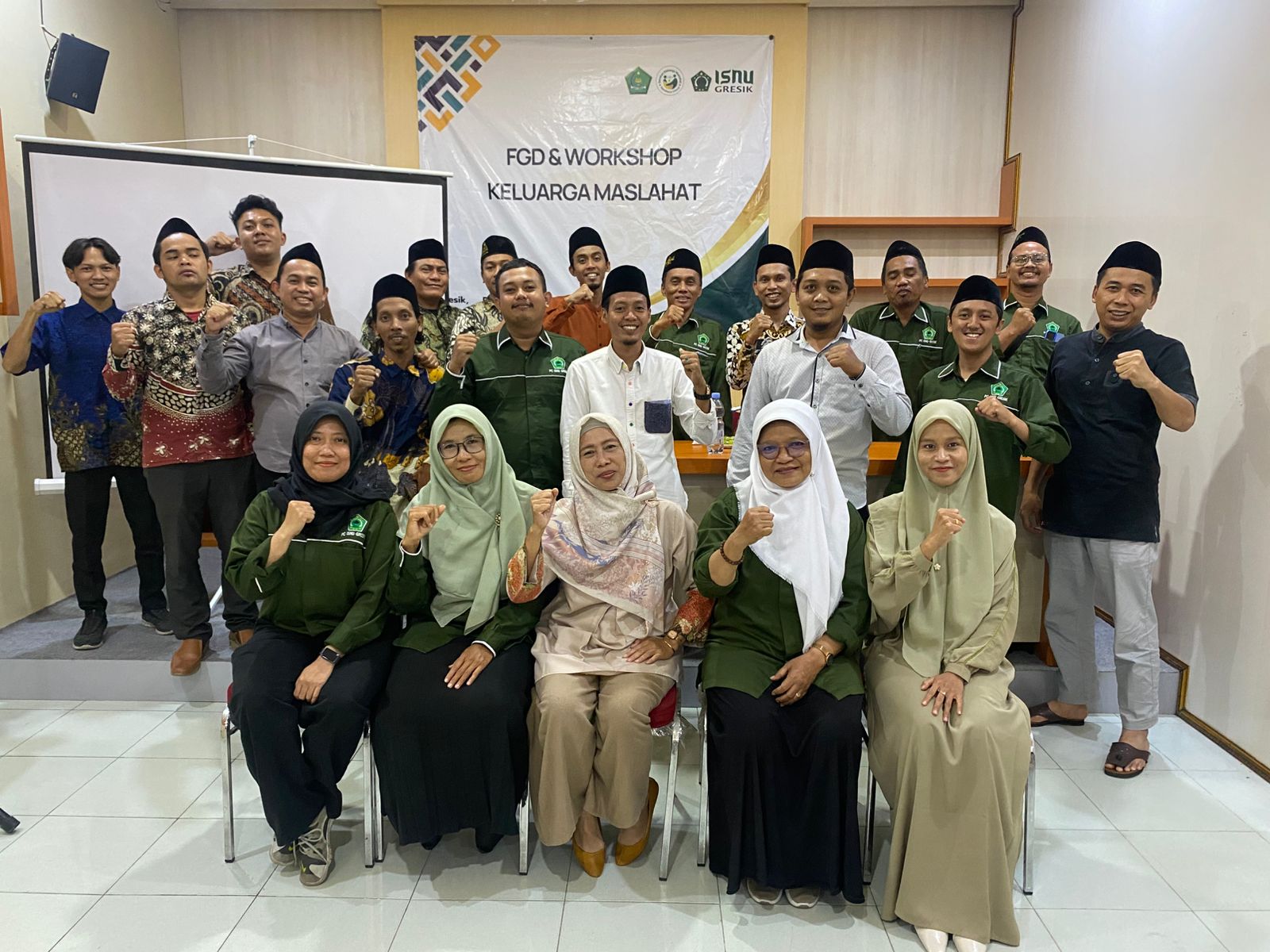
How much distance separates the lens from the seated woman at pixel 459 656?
7.30 feet

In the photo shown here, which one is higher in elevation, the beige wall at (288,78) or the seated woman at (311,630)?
the beige wall at (288,78)

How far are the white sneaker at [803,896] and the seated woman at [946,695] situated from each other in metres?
0.17

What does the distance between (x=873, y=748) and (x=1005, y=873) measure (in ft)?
1.33

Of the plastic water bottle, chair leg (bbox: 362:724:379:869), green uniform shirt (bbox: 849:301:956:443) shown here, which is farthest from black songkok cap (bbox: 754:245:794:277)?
chair leg (bbox: 362:724:379:869)

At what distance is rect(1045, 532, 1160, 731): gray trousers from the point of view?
2824 millimetres

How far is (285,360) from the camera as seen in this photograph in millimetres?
3123

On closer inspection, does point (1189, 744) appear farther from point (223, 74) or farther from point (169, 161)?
point (223, 74)

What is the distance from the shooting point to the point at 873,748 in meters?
2.19

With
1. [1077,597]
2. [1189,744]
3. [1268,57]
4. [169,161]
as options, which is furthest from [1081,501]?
[169,161]

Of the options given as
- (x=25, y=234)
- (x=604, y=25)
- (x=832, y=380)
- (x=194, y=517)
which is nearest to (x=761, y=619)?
(x=832, y=380)

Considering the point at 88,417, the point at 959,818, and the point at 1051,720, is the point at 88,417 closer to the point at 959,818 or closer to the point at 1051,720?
the point at 959,818

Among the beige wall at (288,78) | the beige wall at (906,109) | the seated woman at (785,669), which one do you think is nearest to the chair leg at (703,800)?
the seated woman at (785,669)

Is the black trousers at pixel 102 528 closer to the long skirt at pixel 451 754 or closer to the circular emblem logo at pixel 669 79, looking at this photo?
the long skirt at pixel 451 754

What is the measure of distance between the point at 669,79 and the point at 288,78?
2.44 meters
